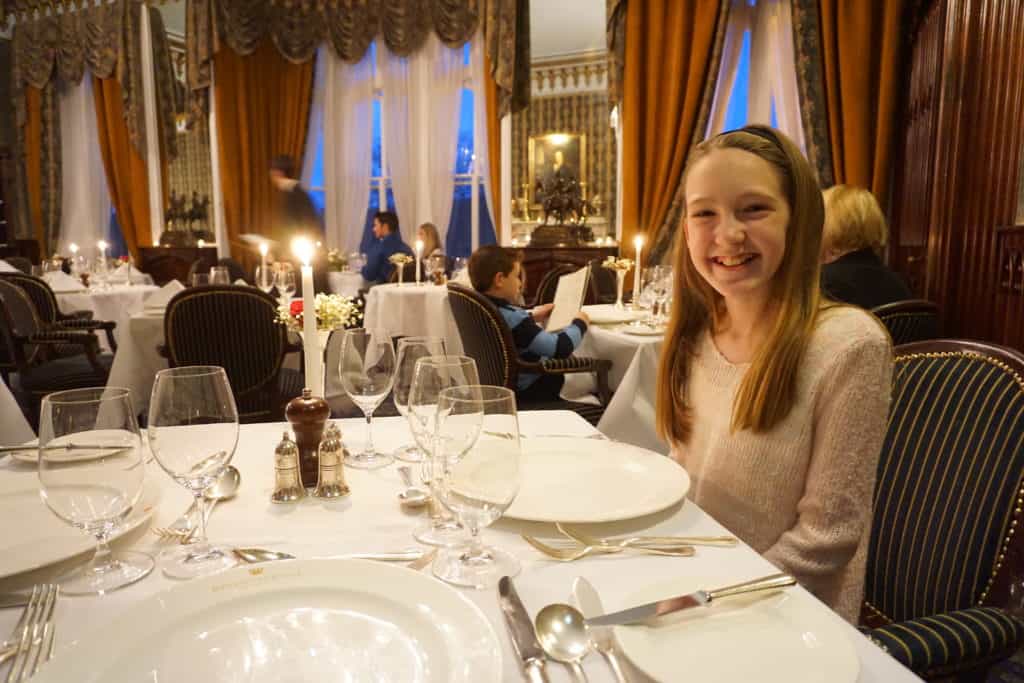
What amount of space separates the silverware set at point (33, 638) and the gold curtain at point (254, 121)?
735 cm

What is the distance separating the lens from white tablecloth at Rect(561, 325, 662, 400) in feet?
9.27

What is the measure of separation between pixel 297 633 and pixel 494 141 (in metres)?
6.58

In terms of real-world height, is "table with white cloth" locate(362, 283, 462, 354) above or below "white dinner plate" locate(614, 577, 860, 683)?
below

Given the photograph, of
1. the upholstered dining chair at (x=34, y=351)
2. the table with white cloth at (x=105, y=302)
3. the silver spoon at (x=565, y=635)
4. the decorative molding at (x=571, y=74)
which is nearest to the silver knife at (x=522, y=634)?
the silver spoon at (x=565, y=635)

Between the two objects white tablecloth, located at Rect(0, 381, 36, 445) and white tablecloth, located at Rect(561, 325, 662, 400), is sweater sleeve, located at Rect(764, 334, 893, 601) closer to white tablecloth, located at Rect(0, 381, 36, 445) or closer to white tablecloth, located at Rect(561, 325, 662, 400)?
white tablecloth, located at Rect(561, 325, 662, 400)

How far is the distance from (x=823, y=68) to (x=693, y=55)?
99 centimetres

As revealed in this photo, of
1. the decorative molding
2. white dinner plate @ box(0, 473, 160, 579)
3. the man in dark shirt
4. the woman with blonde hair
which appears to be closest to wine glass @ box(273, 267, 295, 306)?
the man in dark shirt

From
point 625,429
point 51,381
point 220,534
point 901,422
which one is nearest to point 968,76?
point 625,429

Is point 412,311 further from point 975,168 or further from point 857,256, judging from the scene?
point 975,168

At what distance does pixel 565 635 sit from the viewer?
0.60m

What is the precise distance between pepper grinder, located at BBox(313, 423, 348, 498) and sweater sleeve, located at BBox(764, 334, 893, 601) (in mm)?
652

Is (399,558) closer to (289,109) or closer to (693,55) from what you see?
(693,55)

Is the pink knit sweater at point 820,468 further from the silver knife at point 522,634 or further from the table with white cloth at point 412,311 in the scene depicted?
the table with white cloth at point 412,311

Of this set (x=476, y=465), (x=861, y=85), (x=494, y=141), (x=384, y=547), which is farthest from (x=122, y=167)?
(x=476, y=465)
